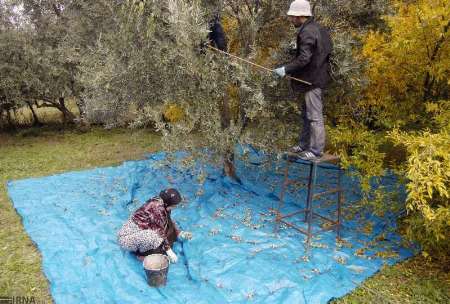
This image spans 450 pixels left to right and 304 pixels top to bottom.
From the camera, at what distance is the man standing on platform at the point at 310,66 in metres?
4.90

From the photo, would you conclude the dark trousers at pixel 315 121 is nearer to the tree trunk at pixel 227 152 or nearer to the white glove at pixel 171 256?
the tree trunk at pixel 227 152

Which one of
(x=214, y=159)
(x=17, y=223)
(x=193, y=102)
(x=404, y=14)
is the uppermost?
(x=404, y=14)

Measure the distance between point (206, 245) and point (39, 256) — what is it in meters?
2.32

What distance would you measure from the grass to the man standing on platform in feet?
6.12

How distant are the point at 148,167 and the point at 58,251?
3.65 m

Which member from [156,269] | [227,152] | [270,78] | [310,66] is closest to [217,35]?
[270,78]

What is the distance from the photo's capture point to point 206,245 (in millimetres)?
5246

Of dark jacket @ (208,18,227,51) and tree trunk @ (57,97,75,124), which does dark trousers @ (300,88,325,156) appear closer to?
dark jacket @ (208,18,227,51)

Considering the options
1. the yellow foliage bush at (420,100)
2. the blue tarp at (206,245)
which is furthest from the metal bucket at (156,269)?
the yellow foliage bush at (420,100)

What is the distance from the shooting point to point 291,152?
548cm

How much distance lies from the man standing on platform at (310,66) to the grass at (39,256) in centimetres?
186

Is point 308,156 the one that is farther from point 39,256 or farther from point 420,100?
point 39,256

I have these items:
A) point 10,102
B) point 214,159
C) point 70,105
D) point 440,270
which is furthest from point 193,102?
point 70,105

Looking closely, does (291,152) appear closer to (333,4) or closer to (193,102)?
(193,102)
